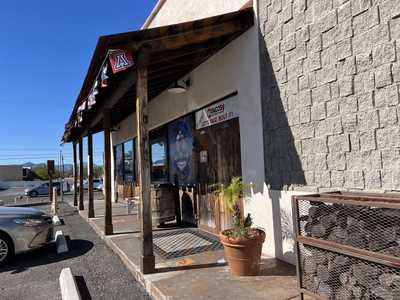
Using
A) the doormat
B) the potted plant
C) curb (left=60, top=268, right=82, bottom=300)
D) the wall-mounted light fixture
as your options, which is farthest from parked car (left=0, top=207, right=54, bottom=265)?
the potted plant

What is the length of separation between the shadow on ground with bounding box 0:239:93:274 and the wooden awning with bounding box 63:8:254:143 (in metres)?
3.03

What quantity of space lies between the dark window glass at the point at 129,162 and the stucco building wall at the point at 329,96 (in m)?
9.89

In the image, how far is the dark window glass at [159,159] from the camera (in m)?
10.7

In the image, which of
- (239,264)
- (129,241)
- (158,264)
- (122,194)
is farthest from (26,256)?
(122,194)

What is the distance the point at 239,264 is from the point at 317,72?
2.57 metres

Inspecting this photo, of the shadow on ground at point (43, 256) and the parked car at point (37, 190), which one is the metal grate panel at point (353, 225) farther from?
the parked car at point (37, 190)

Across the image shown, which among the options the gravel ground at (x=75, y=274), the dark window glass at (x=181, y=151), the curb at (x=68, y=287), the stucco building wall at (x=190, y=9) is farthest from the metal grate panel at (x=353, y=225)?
the dark window glass at (x=181, y=151)

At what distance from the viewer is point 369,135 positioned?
397cm

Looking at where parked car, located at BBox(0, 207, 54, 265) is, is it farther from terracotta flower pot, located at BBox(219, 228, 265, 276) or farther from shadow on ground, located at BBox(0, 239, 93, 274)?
terracotta flower pot, located at BBox(219, 228, 265, 276)

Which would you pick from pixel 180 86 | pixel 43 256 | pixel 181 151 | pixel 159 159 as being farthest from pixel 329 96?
pixel 159 159

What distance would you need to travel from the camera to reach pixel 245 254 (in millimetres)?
4668

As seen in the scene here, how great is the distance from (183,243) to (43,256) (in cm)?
275

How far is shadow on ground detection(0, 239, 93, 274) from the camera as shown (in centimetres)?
654

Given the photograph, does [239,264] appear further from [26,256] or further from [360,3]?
[26,256]
